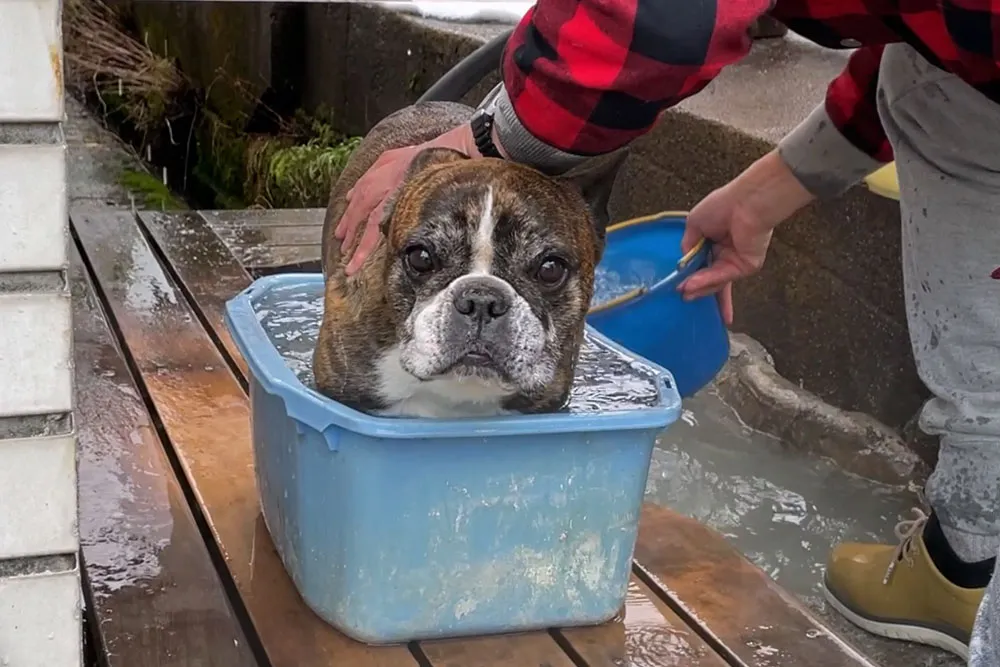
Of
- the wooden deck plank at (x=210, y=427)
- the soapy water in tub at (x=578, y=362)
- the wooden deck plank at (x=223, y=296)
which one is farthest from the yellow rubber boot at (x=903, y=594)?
the wooden deck plank at (x=210, y=427)

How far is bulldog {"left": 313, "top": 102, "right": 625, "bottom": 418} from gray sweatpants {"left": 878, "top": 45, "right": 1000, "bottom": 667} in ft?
1.97

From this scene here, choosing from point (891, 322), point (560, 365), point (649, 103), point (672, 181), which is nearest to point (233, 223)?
point (672, 181)

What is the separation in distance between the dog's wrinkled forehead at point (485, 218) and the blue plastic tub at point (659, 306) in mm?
614

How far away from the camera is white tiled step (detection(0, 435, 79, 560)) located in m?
1.36

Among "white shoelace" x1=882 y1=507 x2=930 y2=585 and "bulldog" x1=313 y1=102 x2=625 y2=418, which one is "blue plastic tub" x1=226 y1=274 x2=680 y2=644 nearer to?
"bulldog" x1=313 y1=102 x2=625 y2=418

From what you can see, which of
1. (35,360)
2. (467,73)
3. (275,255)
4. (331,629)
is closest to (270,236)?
(275,255)

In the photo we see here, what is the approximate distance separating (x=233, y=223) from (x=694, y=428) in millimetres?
1631

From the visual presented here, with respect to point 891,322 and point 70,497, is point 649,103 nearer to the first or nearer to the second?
point 70,497

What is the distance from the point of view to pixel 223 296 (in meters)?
3.28

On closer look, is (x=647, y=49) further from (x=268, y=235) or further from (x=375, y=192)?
(x=268, y=235)

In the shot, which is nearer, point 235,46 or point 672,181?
point 672,181

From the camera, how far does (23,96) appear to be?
49.0 inches

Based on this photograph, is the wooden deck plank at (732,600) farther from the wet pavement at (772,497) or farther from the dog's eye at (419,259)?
the dog's eye at (419,259)

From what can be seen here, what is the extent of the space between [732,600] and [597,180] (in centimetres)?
77
